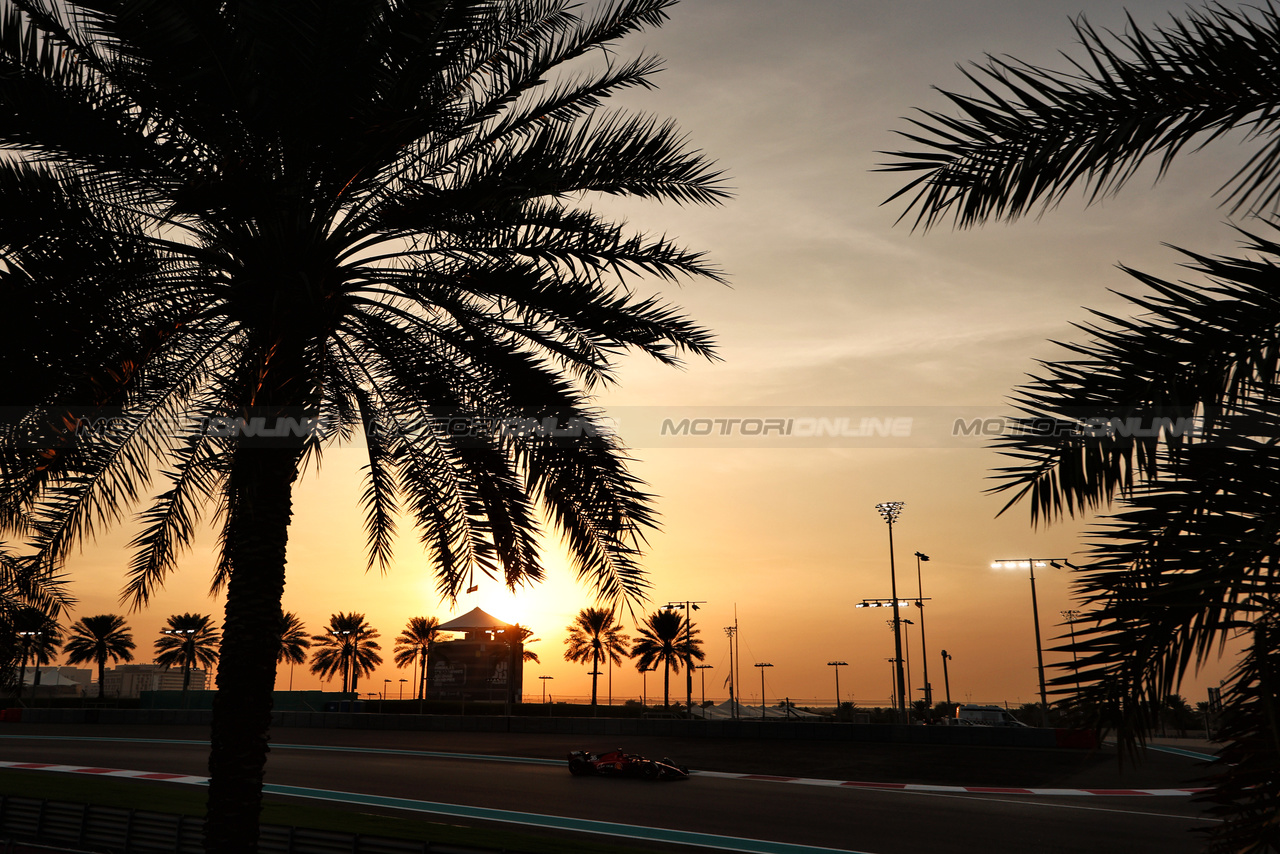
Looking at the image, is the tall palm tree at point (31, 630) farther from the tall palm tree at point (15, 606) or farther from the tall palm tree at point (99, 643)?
the tall palm tree at point (99, 643)

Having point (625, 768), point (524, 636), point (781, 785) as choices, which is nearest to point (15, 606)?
point (625, 768)

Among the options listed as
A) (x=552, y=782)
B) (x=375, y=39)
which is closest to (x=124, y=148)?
(x=375, y=39)

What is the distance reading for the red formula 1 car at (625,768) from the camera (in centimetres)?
2747

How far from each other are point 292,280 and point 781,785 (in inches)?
916

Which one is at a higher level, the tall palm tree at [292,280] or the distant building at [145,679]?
the tall palm tree at [292,280]

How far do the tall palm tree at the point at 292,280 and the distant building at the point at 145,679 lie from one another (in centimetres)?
13221

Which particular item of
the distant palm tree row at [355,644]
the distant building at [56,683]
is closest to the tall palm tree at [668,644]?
the distant palm tree row at [355,644]

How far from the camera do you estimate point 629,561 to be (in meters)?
10.2

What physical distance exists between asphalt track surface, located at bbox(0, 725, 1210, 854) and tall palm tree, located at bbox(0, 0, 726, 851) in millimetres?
12318

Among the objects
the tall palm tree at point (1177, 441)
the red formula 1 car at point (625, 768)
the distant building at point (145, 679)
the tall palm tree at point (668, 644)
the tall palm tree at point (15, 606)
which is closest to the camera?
the tall palm tree at point (1177, 441)

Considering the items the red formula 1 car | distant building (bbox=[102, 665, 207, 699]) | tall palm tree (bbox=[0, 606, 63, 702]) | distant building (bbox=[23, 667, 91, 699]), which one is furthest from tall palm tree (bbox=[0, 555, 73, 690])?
distant building (bbox=[102, 665, 207, 699])

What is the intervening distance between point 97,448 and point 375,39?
15.8ft

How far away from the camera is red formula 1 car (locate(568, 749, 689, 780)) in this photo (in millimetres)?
27469

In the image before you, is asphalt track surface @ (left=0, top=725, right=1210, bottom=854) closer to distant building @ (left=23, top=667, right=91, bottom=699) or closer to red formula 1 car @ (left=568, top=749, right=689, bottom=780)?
red formula 1 car @ (left=568, top=749, right=689, bottom=780)
